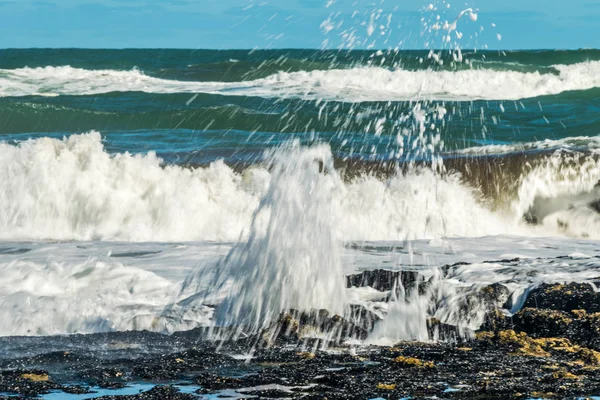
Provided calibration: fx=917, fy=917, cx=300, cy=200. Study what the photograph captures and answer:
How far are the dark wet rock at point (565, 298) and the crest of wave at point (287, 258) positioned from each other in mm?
1638

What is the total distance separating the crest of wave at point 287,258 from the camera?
7.36 meters

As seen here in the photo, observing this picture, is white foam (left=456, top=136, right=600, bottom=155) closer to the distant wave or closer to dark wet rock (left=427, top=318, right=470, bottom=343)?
the distant wave

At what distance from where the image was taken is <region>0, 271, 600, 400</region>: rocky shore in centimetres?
527

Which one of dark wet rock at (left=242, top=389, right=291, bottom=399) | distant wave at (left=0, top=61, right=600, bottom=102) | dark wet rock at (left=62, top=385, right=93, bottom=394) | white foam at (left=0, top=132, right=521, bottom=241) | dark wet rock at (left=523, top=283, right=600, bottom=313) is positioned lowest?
dark wet rock at (left=62, top=385, right=93, bottom=394)

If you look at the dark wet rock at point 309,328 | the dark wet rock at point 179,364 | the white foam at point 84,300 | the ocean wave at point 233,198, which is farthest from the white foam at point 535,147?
the dark wet rock at point 179,364

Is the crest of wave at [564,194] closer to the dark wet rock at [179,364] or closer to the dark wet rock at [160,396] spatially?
the dark wet rock at [179,364]

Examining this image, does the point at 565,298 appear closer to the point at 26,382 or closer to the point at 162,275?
the point at 162,275

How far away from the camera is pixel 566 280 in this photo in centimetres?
867

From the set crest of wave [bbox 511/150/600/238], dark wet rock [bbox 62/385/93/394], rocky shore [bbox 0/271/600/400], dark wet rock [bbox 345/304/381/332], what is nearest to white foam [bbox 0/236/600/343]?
dark wet rock [bbox 345/304/381/332]

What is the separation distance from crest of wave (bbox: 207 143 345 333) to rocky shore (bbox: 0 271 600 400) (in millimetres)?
341

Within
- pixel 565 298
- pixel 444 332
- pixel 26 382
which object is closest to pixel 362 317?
pixel 444 332

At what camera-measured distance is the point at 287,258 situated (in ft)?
24.7

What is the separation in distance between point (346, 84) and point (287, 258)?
28101 mm

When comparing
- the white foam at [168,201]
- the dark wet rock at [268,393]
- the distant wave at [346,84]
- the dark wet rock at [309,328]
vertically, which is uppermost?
the distant wave at [346,84]
